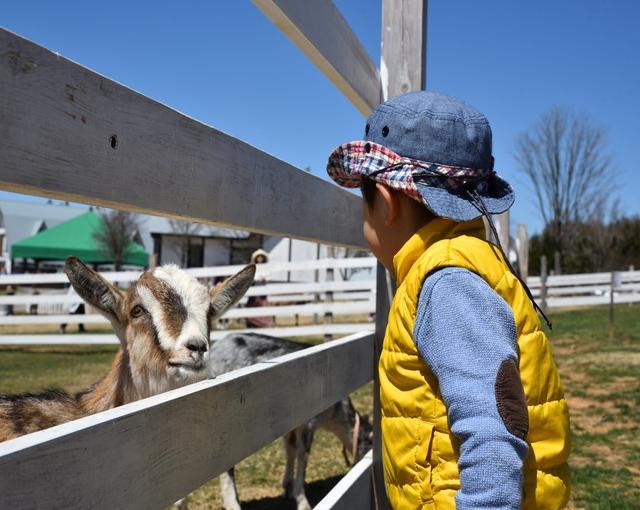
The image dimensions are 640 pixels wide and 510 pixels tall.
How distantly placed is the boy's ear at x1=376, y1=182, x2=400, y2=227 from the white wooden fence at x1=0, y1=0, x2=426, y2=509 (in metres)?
0.32

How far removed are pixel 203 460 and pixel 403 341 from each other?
56 cm

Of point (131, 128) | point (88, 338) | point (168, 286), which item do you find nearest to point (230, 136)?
point (131, 128)

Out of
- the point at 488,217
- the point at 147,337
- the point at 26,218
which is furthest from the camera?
the point at 26,218

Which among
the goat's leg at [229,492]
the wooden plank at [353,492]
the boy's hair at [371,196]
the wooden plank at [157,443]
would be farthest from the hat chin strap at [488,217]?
the goat's leg at [229,492]

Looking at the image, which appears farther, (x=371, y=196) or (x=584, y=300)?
(x=584, y=300)

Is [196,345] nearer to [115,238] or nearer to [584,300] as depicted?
[584,300]

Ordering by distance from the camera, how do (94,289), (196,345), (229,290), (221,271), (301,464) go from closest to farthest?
(94,289) < (196,345) < (229,290) < (301,464) < (221,271)

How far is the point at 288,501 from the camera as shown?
19.5 ft

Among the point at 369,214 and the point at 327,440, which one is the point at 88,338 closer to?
the point at 327,440

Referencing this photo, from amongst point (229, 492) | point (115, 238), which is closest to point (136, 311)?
point (229, 492)

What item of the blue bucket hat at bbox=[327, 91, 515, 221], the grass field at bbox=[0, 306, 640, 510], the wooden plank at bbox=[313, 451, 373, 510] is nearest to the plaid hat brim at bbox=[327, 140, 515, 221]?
the blue bucket hat at bbox=[327, 91, 515, 221]

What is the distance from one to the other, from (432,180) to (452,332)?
466 millimetres

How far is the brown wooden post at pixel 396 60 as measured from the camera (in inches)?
119

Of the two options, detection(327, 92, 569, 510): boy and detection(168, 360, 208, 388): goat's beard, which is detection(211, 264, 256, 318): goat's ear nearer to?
detection(168, 360, 208, 388): goat's beard
